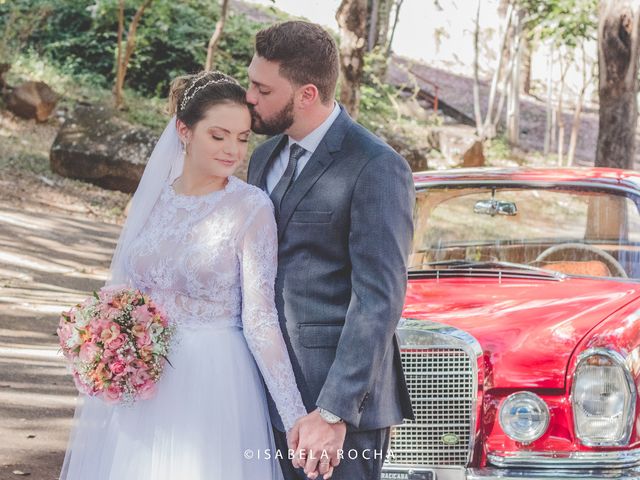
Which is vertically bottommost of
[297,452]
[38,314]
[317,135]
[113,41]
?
[38,314]

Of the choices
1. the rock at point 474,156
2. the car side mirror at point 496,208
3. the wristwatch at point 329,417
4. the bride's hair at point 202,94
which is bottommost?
the rock at point 474,156

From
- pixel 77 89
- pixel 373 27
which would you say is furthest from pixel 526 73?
pixel 77 89

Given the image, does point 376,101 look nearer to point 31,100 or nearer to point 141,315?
point 31,100

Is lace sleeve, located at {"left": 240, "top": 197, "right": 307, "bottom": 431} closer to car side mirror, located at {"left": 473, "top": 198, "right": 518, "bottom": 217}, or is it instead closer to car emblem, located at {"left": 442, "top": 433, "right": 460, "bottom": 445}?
car emblem, located at {"left": 442, "top": 433, "right": 460, "bottom": 445}

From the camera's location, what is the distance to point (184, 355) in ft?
10.7

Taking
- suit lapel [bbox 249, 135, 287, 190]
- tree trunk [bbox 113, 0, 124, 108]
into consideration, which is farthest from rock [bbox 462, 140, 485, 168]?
suit lapel [bbox 249, 135, 287, 190]

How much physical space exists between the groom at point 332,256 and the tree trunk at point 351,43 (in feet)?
30.2

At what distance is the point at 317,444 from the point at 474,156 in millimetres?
20357

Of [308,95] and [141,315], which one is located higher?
[308,95]

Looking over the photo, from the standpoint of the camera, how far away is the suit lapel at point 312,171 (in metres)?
3.14

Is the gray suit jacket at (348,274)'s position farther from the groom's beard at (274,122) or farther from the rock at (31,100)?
the rock at (31,100)

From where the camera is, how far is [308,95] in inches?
124

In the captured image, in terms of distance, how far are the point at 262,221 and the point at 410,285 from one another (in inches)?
77.1

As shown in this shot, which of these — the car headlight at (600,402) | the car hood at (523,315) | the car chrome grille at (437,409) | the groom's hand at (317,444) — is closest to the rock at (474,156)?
the car hood at (523,315)
